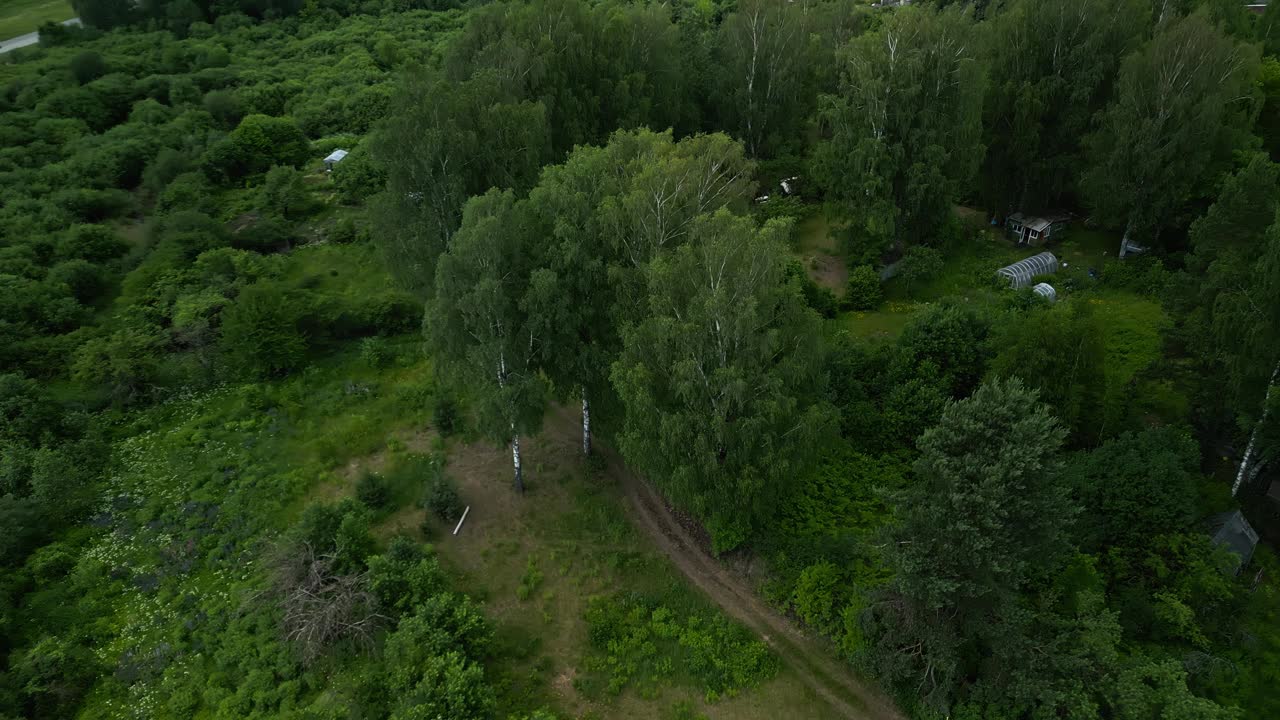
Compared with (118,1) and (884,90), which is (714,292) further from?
(118,1)

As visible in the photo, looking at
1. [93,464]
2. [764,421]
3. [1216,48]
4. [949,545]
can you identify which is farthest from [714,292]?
[1216,48]

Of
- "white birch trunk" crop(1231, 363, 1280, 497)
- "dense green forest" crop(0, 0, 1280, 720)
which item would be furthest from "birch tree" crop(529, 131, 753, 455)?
"white birch trunk" crop(1231, 363, 1280, 497)

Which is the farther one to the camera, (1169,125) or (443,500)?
(1169,125)

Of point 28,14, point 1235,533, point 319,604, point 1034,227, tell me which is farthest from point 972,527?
point 28,14

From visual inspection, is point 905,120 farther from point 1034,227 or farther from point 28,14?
point 28,14

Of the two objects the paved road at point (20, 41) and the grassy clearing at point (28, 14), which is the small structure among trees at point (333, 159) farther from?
the grassy clearing at point (28, 14)

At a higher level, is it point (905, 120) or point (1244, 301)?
point (905, 120)

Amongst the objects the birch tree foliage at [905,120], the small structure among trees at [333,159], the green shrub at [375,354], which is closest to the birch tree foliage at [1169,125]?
the birch tree foliage at [905,120]

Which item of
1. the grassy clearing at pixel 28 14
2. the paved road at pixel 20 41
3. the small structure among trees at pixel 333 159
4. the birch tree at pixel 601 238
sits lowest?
the small structure among trees at pixel 333 159
